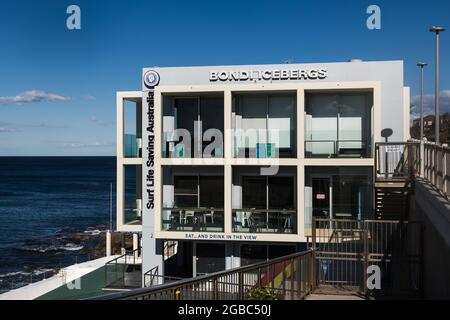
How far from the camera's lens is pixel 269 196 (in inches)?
880

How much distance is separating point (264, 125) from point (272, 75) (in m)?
2.00

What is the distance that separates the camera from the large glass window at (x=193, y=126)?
73.5 feet

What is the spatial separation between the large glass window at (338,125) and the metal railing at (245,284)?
8815 millimetres

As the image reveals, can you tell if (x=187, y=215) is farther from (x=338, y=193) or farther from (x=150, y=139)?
(x=338, y=193)

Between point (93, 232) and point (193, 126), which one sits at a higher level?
point (193, 126)

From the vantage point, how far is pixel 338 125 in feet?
72.7

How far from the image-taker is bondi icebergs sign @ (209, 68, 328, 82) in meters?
22.0

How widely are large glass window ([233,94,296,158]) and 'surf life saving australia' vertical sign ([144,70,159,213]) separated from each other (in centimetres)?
332

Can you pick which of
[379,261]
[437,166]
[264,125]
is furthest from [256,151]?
[437,166]

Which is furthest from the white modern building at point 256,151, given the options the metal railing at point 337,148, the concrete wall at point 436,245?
the concrete wall at point 436,245

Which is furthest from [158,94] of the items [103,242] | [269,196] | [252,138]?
[103,242]

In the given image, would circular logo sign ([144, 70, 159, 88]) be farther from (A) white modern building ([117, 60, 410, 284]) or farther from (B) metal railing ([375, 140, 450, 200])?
(B) metal railing ([375, 140, 450, 200])

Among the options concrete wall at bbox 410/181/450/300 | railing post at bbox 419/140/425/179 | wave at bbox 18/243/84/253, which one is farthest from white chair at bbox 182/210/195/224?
wave at bbox 18/243/84/253
